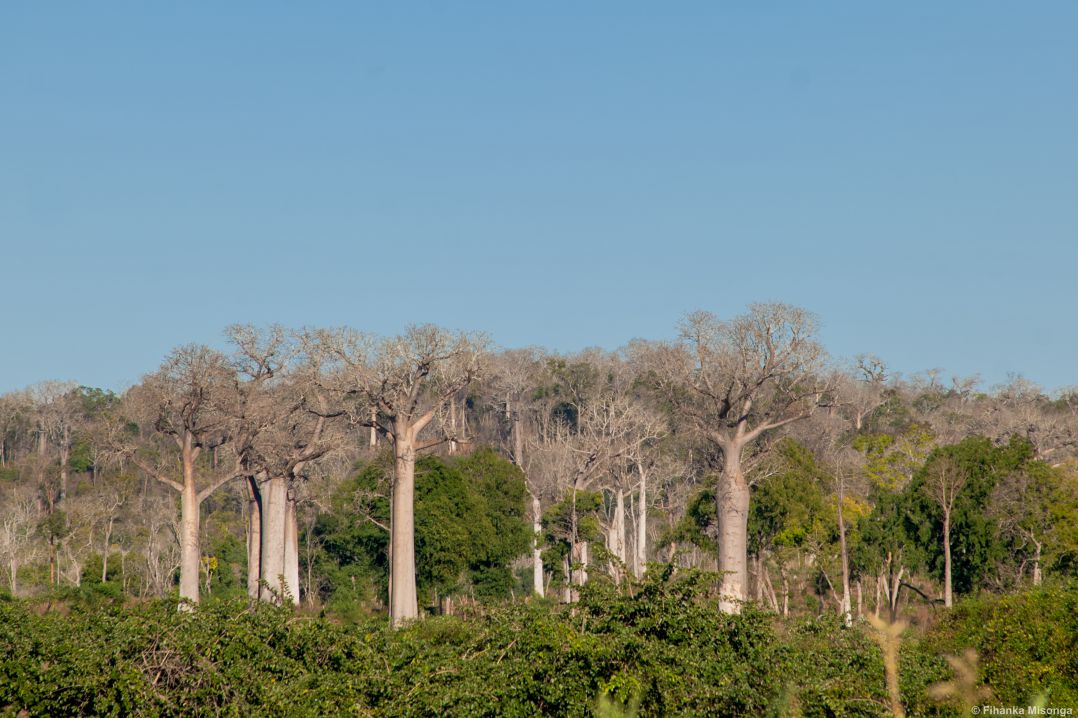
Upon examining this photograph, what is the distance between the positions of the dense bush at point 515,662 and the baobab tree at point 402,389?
16.7 meters

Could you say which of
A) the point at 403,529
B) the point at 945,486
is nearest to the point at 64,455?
the point at 403,529

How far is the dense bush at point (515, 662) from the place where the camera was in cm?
1395

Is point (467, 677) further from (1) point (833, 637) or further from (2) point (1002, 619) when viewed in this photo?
(2) point (1002, 619)

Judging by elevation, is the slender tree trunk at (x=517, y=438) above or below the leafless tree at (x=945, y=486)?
above

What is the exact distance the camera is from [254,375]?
39.9 m

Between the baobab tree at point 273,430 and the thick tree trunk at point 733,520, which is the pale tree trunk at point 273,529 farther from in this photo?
the thick tree trunk at point 733,520

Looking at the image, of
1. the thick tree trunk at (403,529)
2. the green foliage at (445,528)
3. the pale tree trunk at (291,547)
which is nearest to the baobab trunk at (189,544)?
the thick tree trunk at (403,529)

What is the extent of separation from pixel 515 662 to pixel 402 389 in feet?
67.8

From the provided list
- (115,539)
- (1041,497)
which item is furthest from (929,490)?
(115,539)

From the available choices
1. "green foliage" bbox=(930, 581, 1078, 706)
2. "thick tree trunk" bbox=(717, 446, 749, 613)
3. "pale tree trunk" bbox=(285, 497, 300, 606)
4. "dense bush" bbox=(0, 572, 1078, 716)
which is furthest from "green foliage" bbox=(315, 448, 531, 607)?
"green foliage" bbox=(930, 581, 1078, 706)

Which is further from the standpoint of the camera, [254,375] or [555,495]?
[555,495]

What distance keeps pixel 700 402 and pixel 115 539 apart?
32176 millimetres

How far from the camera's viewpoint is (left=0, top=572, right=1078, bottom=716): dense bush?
13953 mm

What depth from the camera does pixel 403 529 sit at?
34.6m
